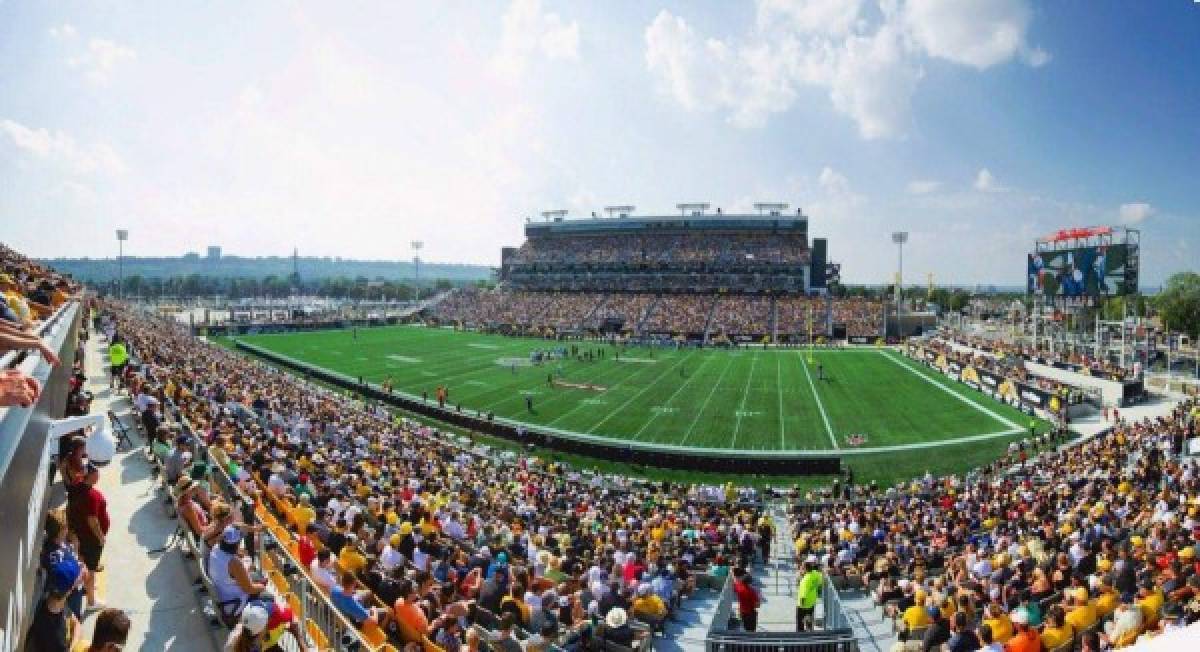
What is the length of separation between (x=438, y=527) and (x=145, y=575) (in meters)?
4.86

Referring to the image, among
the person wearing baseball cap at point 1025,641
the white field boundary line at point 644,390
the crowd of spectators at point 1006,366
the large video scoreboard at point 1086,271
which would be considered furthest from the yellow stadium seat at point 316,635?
the large video scoreboard at point 1086,271

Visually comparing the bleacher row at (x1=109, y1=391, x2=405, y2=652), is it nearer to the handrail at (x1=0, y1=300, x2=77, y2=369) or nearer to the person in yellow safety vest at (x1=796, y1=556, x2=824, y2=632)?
the handrail at (x1=0, y1=300, x2=77, y2=369)

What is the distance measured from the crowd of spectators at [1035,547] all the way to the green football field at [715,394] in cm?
680

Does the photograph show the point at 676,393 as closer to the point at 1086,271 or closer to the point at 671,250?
the point at 1086,271

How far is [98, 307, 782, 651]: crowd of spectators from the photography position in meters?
7.03

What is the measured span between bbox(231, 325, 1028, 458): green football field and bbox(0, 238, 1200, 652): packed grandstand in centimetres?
444

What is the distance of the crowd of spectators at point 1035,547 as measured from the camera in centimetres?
753

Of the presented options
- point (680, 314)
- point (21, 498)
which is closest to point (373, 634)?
point (21, 498)

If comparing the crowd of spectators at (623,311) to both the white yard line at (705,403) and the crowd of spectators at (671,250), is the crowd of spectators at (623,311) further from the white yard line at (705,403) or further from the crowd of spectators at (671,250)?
the white yard line at (705,403)

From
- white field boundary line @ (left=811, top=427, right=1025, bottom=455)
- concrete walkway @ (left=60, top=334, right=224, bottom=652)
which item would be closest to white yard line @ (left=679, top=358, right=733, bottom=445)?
white field boundary line @ (left=811, top=427, right=1025, bottom=455)

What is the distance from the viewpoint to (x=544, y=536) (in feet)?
42.0

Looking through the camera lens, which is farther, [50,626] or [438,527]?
[438,527]

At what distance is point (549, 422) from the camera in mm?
29484

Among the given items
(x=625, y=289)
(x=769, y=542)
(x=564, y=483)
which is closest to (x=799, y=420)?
(x=564, y=483)
